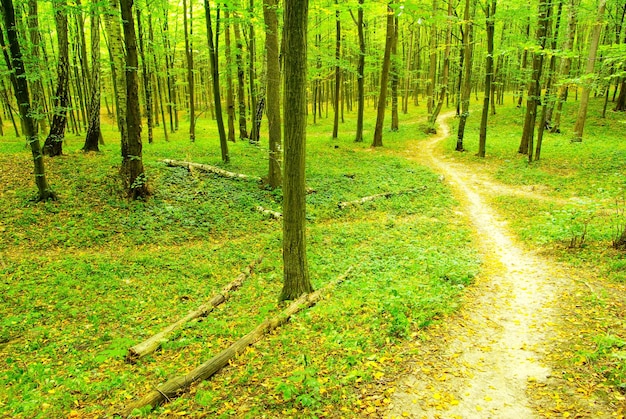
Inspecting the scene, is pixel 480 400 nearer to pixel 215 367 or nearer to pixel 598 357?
pixel 598 357

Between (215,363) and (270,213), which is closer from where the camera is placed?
(215,363)

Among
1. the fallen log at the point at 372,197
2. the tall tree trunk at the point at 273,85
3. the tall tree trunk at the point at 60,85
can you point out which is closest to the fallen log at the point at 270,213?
the tall tree trunk at the point at 273,85

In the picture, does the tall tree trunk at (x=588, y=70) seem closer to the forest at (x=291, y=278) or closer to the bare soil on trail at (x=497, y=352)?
the forest at (x=291, y=278)

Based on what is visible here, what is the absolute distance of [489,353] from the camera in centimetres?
532

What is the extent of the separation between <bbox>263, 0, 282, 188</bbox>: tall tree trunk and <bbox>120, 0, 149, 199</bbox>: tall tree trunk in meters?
4.30

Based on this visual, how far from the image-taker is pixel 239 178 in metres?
14.6

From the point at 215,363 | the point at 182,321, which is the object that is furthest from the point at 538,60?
the point at 215,363

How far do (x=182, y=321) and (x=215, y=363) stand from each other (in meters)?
2.02

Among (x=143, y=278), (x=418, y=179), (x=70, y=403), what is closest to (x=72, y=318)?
(x=143, y=278)

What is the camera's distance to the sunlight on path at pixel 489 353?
425 centimetres

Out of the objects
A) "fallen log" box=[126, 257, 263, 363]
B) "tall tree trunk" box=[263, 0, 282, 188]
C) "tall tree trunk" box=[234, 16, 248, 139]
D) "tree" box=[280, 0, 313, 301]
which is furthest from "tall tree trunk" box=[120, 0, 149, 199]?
"tall tree trunk" box=[234, 16, 248, 139]

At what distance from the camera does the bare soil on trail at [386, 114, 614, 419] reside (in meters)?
4.17

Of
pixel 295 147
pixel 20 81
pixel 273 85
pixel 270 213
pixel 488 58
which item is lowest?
pixel 270 213

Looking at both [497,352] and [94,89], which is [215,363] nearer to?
[497,352]
